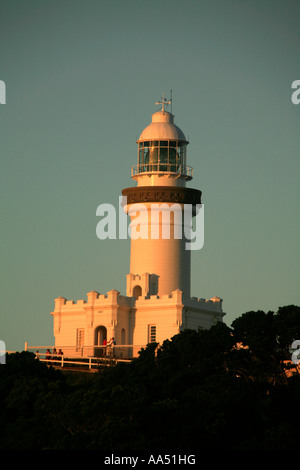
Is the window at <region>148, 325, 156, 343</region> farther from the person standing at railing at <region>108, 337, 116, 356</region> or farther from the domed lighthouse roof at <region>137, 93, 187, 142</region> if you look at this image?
the domed lighthouse roof at <region>137, 93, 187, 142</region>

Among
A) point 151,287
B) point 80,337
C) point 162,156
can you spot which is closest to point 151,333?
point 151,287

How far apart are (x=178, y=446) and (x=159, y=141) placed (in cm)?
3079

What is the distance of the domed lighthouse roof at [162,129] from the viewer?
80250 mm

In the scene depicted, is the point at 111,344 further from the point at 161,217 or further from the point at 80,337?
the point at 161,217

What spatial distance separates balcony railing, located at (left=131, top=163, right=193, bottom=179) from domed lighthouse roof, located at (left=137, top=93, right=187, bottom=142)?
64.6 inches

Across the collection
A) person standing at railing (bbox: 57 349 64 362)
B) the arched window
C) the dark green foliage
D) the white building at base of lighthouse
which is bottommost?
the dark green foliage

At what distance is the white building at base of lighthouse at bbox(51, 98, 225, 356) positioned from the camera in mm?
76125

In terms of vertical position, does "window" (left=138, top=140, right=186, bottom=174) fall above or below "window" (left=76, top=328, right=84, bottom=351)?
above

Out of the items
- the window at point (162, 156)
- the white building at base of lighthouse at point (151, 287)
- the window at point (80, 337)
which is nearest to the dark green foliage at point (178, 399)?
the white building at base of lighthouse at point (151, 287)

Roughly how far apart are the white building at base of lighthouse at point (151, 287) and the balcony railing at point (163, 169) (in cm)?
6

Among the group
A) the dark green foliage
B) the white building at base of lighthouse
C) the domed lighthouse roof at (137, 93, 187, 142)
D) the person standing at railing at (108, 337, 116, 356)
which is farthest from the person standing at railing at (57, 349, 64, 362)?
the domed lighthouse roof at (137, 93, 187, 142)

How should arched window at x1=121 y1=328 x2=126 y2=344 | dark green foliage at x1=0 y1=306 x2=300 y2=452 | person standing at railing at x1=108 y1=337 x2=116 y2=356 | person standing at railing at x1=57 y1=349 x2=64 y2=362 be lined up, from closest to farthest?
dark green foliage at x1=0 y1=306 x2=300 y2=452, person standing at railing at x1=57 y1=349 x2=64 y2=362, person standing at railing at x1=108 y1=337 x2=116 y2=356, arched window at x1=121 y1=328 x2=126 y2=344

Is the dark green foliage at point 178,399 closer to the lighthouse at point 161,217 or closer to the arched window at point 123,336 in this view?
the arched window at point 123,336

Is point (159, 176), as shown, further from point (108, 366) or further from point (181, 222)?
point (108, 366)
